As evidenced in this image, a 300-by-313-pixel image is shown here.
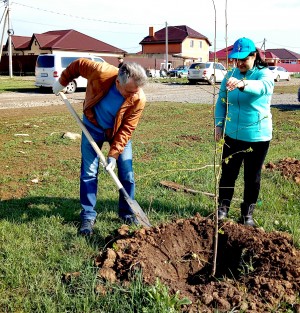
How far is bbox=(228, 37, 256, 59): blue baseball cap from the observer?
3.22 metres

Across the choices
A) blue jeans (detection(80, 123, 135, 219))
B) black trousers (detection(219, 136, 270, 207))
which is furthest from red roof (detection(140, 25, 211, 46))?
blue jeans (detection(80, 123, 135, 219))

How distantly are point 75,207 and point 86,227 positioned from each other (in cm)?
72

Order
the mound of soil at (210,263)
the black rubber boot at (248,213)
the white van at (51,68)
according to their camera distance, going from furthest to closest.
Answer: the white van at (51,68) < the black rubber boot at (248,213) < the mound of soil at (210,263)

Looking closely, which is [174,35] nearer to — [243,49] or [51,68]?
[51,68]

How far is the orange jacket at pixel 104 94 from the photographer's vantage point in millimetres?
3418

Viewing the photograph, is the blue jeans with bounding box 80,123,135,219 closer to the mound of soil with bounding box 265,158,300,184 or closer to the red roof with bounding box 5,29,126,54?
the mound of soil with bounding box 265,158,300,184

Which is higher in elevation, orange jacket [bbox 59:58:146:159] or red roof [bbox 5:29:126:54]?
red roof [bbox 5:29:126:54]

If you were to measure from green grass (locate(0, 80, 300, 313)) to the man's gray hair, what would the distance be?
58 centimetres

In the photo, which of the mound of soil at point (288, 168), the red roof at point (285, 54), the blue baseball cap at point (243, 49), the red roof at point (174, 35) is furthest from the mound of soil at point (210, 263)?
the red roof at point (285, 54)

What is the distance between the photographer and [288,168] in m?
5.34

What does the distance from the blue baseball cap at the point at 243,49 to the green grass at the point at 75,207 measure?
0.49 meters

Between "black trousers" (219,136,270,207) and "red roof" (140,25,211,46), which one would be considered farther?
"red roof" (140,25,211,46)

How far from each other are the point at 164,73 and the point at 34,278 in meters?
33.6

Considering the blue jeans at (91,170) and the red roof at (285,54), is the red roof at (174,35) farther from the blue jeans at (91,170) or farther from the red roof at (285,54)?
the blue jeans at (91,170)
